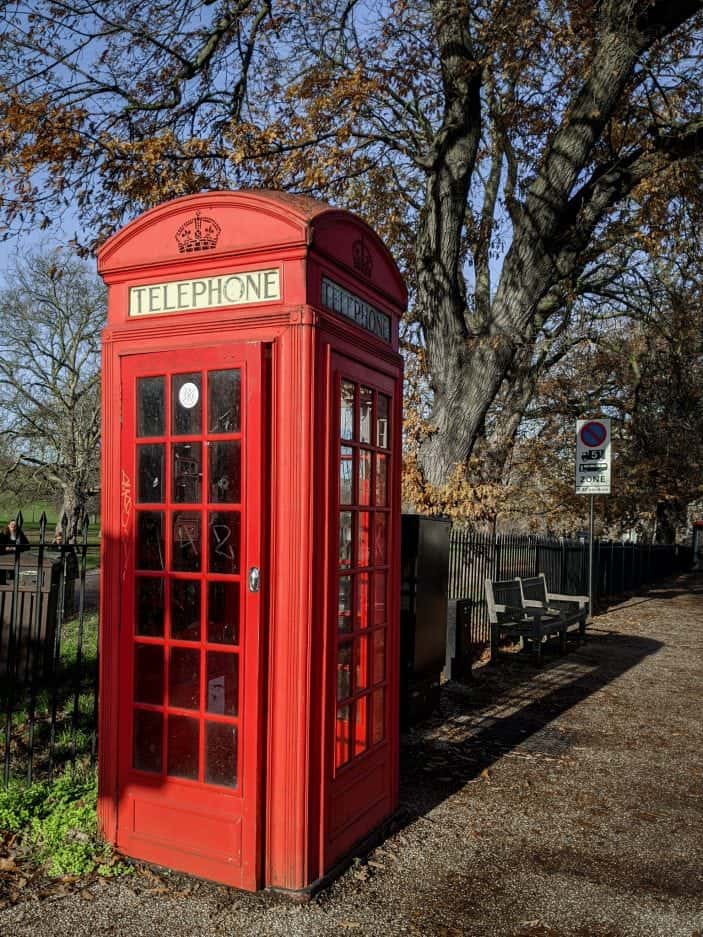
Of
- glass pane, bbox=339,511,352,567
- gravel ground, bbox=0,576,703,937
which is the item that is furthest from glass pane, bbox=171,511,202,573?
gravel ground, bbox=0,576,703,937

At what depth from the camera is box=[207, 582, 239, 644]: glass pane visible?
12.9ft

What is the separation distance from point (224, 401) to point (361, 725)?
6.25 feet

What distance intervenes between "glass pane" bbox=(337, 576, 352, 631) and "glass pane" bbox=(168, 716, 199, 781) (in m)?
0.89

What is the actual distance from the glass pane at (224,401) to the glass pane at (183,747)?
4.68 feet

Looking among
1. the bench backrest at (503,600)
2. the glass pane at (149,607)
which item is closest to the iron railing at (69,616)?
the glass pane at (149,607)

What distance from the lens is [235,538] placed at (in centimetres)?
393

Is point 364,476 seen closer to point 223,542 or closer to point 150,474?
point 223,542

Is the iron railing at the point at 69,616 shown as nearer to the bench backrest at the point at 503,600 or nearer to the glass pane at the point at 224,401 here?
the bench backrest at the point at 503,600

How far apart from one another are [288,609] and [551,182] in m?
8.69

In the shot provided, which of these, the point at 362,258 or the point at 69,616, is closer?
the point at 362,258

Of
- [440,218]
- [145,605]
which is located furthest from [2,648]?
[440,218]

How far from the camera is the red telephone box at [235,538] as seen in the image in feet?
12.6

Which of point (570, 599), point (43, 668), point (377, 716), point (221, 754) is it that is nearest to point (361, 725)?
point (377, 716)

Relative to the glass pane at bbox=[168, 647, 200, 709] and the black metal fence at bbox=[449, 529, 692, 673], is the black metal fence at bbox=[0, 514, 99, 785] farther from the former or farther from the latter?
the black metal fence at bbox=[449, 529, 692, 673]
